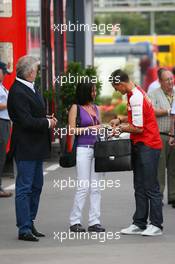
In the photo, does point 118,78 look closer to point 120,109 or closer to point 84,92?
point 84,92

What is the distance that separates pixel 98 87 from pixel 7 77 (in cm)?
379

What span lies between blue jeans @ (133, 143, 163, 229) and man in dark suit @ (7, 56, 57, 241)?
928mm

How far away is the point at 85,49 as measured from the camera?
24.0 meters

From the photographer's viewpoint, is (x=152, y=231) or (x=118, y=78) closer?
(x=118, y=78)

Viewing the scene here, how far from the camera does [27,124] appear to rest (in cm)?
1013

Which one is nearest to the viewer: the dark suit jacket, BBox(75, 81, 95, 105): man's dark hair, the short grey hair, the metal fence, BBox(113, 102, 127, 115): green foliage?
the dark suit jacket

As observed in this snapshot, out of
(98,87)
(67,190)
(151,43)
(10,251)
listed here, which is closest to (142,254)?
(10,251)

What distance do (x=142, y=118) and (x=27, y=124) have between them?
1158 mm

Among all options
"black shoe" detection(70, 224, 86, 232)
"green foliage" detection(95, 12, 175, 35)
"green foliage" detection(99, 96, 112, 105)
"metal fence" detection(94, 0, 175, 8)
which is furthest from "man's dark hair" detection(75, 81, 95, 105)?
"green foliage" detection(95, 12, 175, 35)

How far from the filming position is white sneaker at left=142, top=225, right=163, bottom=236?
10602mm

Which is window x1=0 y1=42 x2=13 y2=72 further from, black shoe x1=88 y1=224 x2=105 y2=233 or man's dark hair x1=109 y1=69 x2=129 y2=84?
man's dark hair x1=109 y1=69 x2=129 y2=84

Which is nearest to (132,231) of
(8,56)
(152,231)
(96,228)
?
(152,231)

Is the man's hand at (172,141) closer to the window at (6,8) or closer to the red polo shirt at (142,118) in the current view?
the red polo shirt at (142,118)

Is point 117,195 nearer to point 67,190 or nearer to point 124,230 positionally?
point 67,190
